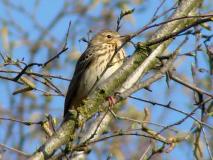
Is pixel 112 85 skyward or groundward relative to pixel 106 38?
groundward

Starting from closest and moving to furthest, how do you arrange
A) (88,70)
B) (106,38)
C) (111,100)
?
1. (111,100)
2. (88,70)
3. (106,38)

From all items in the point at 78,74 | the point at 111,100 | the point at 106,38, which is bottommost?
the point at 111,100

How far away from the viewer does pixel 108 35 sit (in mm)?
6289

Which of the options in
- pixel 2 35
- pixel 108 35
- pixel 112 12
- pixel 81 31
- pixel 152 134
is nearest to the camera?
pixel 152 134

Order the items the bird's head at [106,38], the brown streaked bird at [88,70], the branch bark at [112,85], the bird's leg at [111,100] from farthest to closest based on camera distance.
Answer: the bird's head at [106,38] → the brown streaked bird at [88,70] → the bird's leg at [111,100] → the branch bark at [112,85]

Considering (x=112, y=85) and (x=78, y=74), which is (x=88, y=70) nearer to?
(x=78, y=74)

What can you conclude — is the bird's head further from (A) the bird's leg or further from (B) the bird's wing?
(A) the bird's leg

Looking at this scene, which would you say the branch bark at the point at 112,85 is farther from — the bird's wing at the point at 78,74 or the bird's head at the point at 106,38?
the bird's head at the point at 106,38

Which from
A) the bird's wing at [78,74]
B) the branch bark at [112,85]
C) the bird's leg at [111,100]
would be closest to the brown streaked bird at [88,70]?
the bird's wing at [78,74]

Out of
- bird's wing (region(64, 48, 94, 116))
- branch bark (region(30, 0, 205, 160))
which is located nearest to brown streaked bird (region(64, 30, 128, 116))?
bird's wing (region(64, 48, 94, 116))

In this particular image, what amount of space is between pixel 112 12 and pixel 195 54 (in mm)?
5309

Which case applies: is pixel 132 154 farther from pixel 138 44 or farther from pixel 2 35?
pixel 138 44

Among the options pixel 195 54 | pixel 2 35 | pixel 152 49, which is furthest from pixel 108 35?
pixel 195 54

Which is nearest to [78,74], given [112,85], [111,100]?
[112,85]
